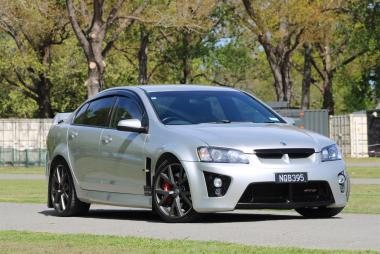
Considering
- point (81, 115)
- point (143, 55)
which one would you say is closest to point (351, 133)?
point (143, 55)

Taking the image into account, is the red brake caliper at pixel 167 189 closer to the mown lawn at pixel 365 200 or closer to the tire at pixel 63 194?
the tire at pixel 63 194

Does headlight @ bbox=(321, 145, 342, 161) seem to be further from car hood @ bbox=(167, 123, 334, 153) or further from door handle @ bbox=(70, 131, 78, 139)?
door handle @ bbox=(70, 131, 78, 139)

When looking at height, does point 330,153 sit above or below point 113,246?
above

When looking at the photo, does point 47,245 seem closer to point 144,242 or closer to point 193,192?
point 144,242

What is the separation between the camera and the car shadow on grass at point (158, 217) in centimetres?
1294

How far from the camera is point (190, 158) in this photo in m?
12.3

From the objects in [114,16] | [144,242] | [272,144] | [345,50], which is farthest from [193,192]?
[345,50]

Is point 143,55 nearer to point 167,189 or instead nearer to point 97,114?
point 97,114

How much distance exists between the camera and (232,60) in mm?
74125

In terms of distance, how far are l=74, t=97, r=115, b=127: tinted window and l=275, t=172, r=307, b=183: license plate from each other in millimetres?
3034

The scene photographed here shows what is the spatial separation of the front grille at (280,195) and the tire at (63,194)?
10.2 ft

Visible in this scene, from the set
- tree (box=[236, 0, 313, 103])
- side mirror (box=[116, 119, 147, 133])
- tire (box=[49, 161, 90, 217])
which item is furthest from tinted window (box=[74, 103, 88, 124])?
tree (box=[236, 0, 313, 103])

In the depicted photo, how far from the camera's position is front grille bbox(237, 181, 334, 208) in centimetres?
1224

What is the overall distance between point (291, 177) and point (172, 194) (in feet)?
4.36
